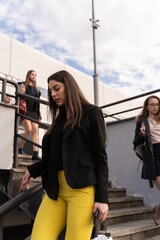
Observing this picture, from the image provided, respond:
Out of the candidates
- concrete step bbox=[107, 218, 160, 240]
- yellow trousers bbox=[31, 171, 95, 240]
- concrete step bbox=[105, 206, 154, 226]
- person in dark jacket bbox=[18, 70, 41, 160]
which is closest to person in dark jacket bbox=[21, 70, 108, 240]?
yellow trousers bbox=[31, 171, 95, 240]

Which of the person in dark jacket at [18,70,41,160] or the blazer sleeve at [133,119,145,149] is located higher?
the person in dark jacket at [18,70,41,160]

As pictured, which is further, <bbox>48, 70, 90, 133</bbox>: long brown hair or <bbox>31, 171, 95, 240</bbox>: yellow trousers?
<bbox>48, 70, 90, 133</bbox>: long brown hair

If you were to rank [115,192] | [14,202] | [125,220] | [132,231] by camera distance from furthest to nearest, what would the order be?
→ [115,192] < [125,220] < [132,231] < [14,202]

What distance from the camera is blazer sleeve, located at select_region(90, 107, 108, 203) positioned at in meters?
1.47

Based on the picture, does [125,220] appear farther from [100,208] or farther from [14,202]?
[100,208]

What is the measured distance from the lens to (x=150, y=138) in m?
3.62

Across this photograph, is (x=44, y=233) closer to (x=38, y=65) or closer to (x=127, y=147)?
(x=127, y=147)

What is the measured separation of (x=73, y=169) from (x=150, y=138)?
7.73 ft

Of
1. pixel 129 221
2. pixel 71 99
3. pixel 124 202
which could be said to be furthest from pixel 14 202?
pixel 124 202

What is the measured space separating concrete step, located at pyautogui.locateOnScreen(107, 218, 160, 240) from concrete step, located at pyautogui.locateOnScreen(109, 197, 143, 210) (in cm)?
54

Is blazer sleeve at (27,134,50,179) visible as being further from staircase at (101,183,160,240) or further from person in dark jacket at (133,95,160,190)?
person in dark jacket at (133,95,160,190)

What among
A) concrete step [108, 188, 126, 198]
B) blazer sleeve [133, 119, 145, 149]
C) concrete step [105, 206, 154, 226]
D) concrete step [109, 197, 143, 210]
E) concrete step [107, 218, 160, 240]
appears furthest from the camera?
concrete step [108, 188, 126, 198]

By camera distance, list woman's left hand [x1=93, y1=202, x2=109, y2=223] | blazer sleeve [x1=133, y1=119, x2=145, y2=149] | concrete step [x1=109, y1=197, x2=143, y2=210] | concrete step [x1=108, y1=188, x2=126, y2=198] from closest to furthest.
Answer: woman's left hand [x1=93, y1=202, x2=109, y2=223] → blazer sleeve [x1=133, y1=119, x2=145, y2=149] → concrete step [x1=109, y1=197, x2=143, y2=210] → concrete step [x1=108, y1=188, x2=126, y2=198]

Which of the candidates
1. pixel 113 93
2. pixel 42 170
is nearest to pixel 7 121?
pixel 42 170
